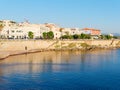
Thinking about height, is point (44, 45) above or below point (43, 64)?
above

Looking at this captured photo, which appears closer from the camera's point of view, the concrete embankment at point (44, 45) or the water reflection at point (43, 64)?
the water reflection at point (43, 64)

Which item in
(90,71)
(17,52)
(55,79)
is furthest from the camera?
(17,52)

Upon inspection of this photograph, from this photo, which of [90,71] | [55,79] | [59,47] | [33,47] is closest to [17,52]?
[33,47]

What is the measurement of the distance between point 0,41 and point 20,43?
4460 mm

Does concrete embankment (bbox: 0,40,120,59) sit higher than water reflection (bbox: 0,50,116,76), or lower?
higher

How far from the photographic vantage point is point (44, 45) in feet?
191

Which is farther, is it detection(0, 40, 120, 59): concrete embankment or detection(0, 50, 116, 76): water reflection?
detection(0, 40, 120, 59): concrete embankment

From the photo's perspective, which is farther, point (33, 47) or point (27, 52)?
point (33, 47)

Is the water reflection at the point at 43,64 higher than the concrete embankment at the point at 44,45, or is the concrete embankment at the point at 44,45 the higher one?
the concrete embankment at the point at 44,45

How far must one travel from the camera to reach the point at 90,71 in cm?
2948

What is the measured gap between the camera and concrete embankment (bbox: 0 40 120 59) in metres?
48.7

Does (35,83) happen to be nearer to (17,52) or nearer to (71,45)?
(17,52)

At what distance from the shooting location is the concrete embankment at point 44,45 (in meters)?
48.7

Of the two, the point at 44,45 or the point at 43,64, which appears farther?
the point at 44,45
